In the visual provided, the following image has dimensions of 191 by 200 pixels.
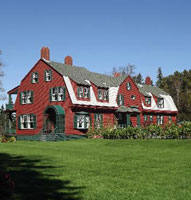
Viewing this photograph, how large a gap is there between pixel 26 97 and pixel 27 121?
3006mm

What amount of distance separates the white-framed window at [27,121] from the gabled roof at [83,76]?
659 centimetres

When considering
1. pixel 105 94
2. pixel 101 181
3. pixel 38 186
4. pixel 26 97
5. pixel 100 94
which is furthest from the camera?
pixel 105 94

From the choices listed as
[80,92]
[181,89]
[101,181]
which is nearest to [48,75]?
[80,92]

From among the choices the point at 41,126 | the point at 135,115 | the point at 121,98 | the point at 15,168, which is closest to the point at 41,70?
the point at 41,126

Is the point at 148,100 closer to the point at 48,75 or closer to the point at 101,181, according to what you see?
the point at 48,75

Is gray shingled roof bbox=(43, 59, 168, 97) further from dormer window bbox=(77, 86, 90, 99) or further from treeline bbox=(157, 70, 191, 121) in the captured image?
treeline bbox=(157, 70, 191, 121)

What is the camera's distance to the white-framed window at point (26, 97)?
127ft

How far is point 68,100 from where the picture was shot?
34781mm

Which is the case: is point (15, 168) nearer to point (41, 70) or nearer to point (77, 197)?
point (77, 197)

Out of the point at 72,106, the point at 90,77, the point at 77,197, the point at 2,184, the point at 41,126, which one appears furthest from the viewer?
the point at 90,77

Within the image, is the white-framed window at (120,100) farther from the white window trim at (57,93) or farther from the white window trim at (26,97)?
the white window trim at (26,97)

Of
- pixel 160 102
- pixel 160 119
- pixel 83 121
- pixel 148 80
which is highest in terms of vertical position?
pixel 148 80

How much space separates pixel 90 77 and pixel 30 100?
800 centimetres

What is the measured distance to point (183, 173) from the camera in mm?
10016
